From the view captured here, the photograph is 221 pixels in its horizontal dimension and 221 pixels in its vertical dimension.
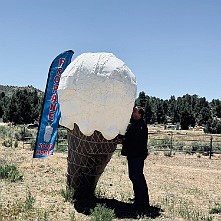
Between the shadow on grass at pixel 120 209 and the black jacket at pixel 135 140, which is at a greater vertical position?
the black jacket at pixel 135 140

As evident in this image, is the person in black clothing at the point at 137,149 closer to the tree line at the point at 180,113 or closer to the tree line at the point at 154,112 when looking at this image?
the tree line at the point at 154,112

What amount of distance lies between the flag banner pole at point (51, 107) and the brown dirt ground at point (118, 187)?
918mm

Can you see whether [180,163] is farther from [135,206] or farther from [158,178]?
[135,206]

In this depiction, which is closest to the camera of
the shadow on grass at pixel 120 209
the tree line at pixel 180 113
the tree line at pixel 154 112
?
the shadow on grass at pixel 120 209

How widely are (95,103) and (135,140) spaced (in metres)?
1.15

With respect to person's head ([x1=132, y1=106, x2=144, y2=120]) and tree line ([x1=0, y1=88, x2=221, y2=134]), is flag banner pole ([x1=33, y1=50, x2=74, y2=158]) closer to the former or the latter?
person's head ([x1=132, y1=106, x2=144, y2=120])

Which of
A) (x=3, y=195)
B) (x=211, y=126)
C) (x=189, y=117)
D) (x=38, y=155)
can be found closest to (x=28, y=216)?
(x=3, y=195)

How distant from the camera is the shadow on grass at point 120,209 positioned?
22.8 feet

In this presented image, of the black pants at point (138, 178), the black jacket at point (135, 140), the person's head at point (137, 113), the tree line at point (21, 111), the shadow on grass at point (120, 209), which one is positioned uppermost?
the tree line at point (21, 111)

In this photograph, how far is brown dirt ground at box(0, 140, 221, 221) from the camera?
729cm

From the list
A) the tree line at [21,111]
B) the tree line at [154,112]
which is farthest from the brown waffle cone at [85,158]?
the tree line at [21,111]

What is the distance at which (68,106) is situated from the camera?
7047mm

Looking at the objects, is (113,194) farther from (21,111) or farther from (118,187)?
(21,111)

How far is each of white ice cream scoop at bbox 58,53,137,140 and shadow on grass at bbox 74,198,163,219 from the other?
136 centimetres
